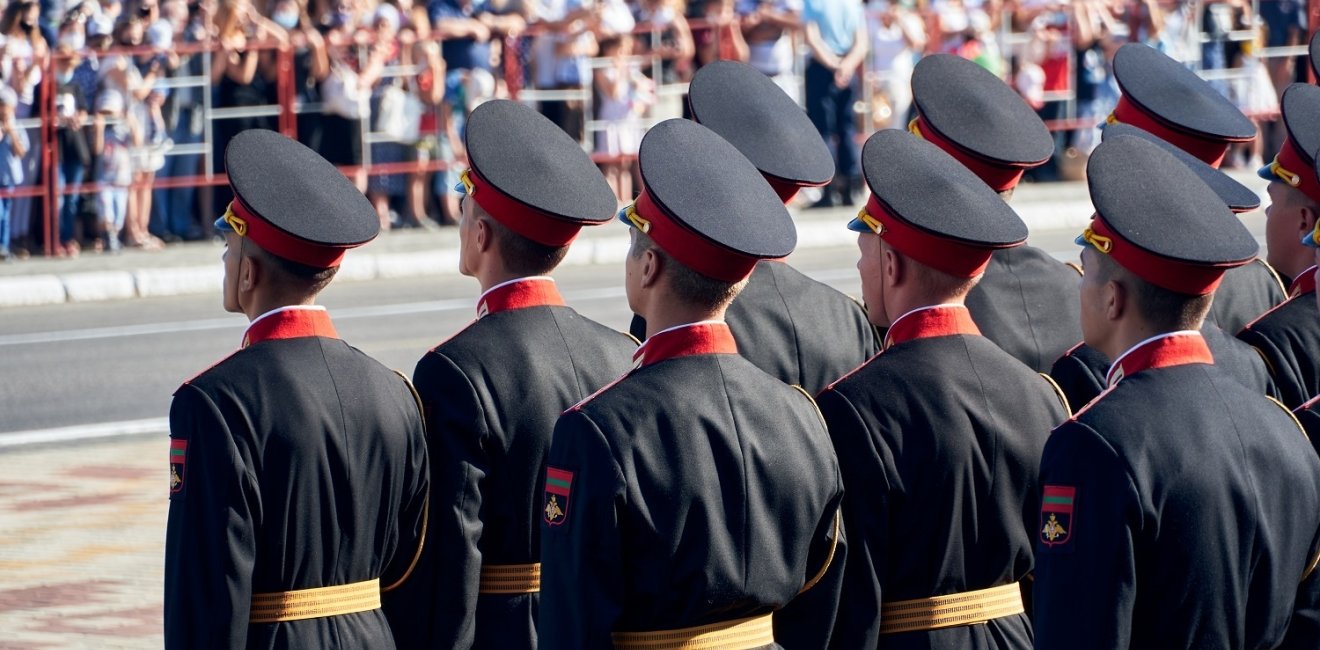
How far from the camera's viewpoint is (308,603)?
4.61m

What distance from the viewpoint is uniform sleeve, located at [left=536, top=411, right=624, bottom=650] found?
4059 mm

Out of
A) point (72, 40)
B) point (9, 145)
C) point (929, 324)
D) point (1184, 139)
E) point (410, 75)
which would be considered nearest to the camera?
point (929, 324)

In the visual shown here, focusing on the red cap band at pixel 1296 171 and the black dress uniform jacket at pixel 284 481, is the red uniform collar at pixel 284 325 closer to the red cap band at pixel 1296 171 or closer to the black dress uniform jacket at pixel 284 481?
the black dress uniform jacket at pixel 284 481

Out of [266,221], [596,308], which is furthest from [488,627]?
[596,308]

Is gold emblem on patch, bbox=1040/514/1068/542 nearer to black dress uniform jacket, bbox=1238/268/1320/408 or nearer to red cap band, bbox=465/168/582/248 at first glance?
red cap band, bbox=465/168/582/248

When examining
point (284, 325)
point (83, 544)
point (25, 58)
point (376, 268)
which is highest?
point (284, 325)

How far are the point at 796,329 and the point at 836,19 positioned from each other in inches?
530

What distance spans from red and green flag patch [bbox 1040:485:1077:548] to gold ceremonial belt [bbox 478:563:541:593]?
151 centimetres

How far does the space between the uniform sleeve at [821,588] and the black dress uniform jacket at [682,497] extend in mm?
11

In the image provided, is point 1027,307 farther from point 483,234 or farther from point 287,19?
point 287,19

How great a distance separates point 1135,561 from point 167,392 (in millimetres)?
9520

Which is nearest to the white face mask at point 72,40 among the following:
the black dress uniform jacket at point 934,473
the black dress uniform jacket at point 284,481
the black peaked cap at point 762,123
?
the black peaked cap at point 762,123

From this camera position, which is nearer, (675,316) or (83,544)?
(675,316)

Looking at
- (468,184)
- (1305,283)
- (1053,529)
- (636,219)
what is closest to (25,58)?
(468,184)
